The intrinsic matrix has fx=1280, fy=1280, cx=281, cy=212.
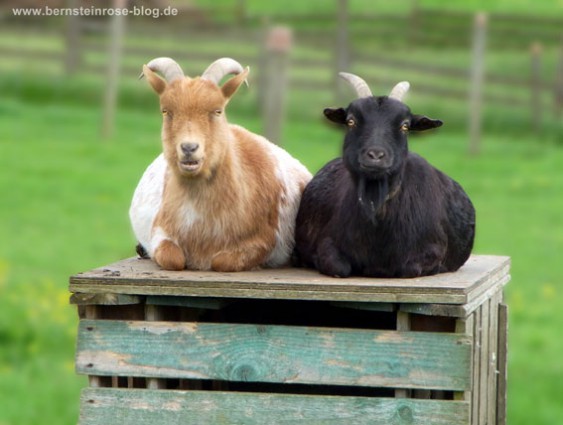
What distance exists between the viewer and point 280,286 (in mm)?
5582

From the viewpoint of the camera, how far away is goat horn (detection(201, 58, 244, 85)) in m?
6.09

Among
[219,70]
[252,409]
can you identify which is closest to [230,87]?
[219,70]

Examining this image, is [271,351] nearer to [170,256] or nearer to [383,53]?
[170,256]

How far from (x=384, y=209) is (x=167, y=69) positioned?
1.23 m

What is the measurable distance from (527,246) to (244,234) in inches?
354

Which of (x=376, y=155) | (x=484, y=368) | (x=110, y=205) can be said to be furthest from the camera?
(x=110, y=205)

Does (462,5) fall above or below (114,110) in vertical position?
above

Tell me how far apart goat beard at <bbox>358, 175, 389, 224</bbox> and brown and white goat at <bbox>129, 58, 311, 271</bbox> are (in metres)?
0.63

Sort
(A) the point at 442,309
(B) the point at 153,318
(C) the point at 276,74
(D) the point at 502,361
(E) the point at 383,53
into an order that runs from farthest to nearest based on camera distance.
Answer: (E) the point at 383,53 → (C) the point at 276,74 → (D) the point at 502,361 → (B) the point at 153,318 → (A) the point at 442,309

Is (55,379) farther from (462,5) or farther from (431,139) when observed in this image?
(462,5)

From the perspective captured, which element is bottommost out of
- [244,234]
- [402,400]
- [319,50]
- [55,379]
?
[55,379]

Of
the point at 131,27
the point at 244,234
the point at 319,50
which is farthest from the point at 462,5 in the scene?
the point at 244,234

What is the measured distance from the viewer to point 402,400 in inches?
218

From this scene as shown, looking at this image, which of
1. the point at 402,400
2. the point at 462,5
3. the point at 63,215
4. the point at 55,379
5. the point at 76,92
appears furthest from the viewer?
the point at 462,5
